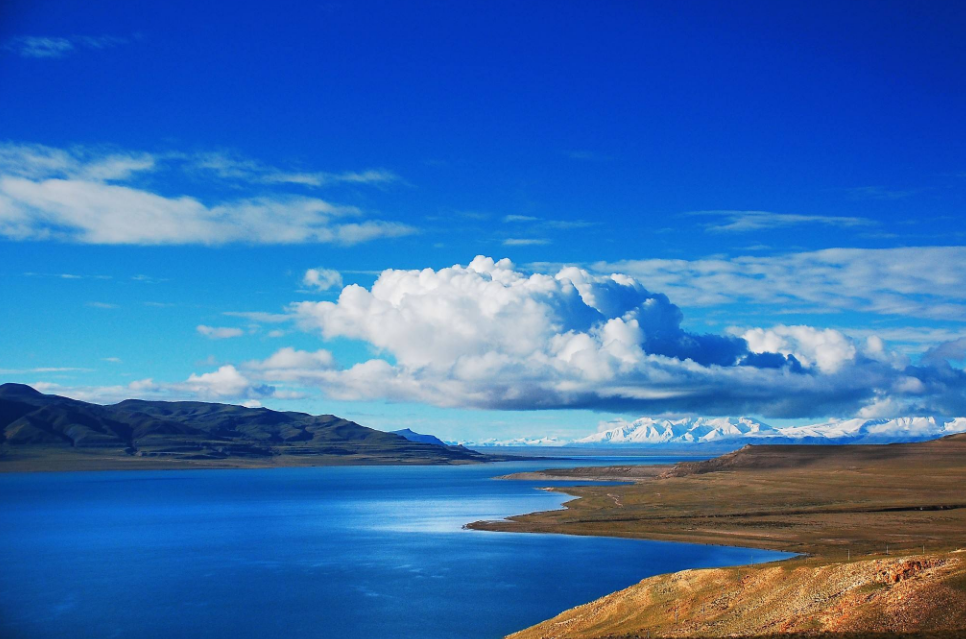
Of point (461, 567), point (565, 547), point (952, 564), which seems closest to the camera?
point (952, 564)

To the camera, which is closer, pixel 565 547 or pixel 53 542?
pixel 565 547

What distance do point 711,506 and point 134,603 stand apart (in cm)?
13020

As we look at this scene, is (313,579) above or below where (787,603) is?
below

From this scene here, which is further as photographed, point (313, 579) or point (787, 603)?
point (313, 579)

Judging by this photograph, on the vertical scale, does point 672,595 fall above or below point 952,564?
below

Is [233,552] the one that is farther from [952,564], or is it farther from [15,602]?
[952,564]

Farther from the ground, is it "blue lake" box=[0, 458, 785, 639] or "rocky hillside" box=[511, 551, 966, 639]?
"rocky hillside" box=[511, 551, 966, 639]

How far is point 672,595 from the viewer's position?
240 feet

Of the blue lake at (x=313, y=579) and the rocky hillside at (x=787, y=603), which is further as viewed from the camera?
the blue lake at (x=313, y=579)

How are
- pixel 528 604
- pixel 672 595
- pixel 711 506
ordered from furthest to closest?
pixel 711 506
pixel 528 604
pixel 672 595

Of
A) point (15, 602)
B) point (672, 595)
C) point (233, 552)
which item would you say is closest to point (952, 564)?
point (672, 595)

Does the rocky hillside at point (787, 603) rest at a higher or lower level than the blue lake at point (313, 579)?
higher

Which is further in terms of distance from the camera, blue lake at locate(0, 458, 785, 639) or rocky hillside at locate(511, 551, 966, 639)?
blue lake at locate(0, 458, 785, 639)

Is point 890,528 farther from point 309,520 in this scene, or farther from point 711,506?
point 309,520
